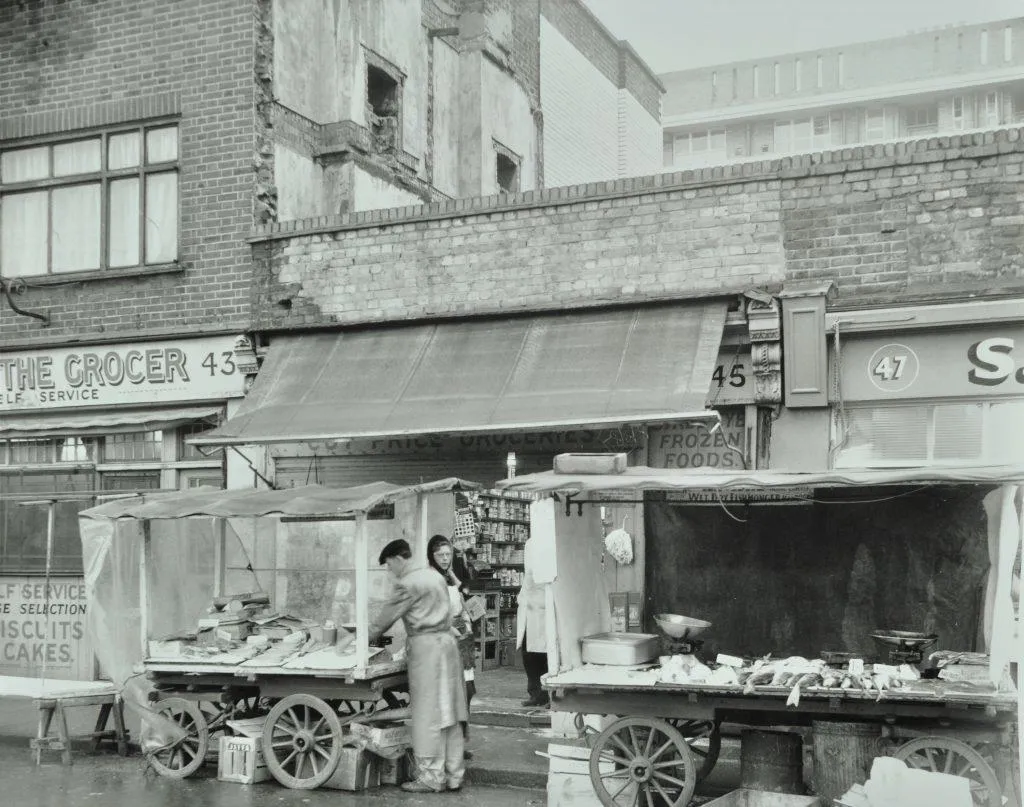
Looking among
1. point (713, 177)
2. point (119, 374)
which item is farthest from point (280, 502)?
point (119, 374)

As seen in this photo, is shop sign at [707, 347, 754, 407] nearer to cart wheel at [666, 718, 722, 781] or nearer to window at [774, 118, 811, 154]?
cart wheel at [666, 718, 722, 781]

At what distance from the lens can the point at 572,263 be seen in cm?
1386

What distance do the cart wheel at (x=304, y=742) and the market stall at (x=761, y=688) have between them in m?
2.02

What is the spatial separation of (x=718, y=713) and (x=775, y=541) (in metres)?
2.70

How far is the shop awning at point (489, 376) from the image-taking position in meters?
12.2

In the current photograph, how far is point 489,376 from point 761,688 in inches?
217

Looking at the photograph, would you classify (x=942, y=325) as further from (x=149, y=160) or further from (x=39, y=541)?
(x=39, y=541)

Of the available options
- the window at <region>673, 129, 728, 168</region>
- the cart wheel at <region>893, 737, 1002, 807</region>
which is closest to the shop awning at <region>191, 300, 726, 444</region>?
the cart wheel at <region>893, 737, 1002, 807</region>

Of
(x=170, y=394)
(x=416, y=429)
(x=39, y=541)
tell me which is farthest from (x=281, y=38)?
(x=39, y=541)

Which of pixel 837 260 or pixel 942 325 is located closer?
pixel 942 325

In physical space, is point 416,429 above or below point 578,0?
below

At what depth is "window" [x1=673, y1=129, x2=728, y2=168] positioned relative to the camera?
2090 inches

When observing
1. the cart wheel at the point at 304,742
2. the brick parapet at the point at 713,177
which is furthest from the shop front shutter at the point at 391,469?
the cart wheel at the point at 304,742

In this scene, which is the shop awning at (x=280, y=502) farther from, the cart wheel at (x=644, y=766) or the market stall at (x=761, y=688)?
the cart wheel at (x=644, y=766)
